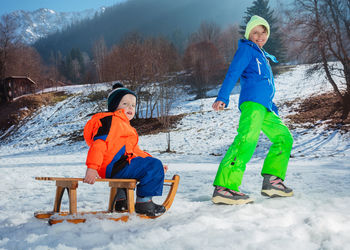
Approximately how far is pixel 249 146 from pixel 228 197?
1.87 ft

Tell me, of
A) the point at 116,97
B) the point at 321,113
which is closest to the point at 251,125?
the point at 116,97

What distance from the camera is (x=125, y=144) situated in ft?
7.76

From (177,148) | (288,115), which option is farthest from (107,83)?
(288,115)

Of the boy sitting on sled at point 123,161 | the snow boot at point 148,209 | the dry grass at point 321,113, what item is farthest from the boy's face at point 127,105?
the dry grass at point 321,113

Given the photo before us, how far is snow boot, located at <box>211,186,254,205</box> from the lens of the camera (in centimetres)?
255

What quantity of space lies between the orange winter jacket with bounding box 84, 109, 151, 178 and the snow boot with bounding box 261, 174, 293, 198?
154 centimetres

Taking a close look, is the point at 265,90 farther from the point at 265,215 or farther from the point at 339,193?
the point at 339,193

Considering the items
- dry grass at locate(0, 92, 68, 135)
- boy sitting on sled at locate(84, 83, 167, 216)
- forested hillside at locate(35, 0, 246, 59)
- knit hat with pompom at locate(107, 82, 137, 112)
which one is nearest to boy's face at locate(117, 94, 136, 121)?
knit hat with pompom at locate(107, 82, 137, 112)

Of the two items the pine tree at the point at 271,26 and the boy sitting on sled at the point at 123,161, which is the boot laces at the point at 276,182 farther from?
the pine tree at the point at 271,26

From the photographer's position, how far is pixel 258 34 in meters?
2.98

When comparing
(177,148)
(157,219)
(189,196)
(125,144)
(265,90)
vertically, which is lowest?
(177,148)

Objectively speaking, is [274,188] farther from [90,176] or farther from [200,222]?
[90,176]

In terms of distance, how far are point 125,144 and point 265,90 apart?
162cm

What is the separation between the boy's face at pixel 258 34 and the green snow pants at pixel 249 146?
84cm
